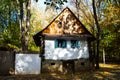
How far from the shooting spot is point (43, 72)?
27125 millimetres

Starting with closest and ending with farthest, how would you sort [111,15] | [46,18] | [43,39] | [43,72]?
[43,72] < [43,39] < [111,15] < [46,18]

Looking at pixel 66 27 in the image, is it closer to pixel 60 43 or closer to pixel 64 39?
pixel 64 39

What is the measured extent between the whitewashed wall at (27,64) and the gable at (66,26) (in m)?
4.73

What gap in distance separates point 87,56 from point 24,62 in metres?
8.27

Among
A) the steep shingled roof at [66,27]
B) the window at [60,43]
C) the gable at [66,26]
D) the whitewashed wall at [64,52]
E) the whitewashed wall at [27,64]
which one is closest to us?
the whitewashed wall at [27,64]

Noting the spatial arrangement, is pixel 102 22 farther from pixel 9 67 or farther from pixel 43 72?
pixel 9 67

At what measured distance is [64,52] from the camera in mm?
29047

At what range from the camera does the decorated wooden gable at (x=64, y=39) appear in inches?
1132

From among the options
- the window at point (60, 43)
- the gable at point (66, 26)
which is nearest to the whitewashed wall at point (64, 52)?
the window at point (60, 43)

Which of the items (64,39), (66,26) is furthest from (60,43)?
(66,26)

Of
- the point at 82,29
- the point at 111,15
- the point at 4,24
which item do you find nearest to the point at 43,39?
the point at 82,29

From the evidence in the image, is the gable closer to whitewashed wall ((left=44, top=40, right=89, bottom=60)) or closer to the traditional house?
the traditional house

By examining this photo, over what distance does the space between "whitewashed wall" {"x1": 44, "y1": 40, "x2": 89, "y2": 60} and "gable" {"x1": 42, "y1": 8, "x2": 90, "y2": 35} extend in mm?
1400

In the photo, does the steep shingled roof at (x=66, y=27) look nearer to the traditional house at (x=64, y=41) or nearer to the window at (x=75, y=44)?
the traditional house at (x=64, y=41)
